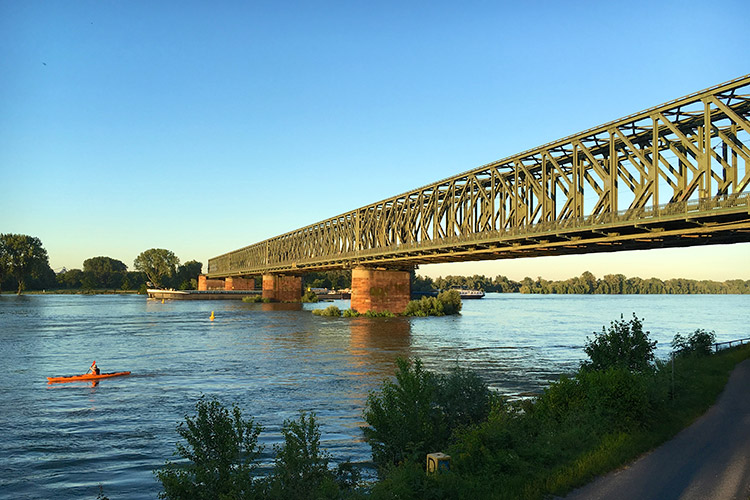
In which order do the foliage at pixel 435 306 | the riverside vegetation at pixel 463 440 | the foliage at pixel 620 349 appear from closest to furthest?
the riverside vegetation at pixel 463 440 < the foliage at pixel 620 349 < the foliage at pixel 435 306

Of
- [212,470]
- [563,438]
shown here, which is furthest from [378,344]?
[212,470]

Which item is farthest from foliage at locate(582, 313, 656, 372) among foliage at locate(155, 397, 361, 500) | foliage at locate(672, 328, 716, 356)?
foliage at locate(155, 397, 361, 500)

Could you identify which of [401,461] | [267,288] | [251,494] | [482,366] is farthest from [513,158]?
[267,288]

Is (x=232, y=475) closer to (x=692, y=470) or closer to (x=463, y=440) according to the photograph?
(x=463, y=440)

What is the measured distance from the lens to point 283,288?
563 feet

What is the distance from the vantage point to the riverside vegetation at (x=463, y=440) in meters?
11.8

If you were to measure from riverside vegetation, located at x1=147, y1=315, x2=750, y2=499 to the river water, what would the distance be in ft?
12.5

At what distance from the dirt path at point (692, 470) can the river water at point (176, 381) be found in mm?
9298

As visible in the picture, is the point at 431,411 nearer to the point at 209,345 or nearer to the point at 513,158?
the point at 209,345

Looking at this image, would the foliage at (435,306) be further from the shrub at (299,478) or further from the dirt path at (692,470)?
the shrub at (299,478)

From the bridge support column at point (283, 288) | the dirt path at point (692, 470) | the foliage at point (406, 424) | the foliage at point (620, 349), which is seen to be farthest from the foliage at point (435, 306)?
the dirt path at point (692, 470)

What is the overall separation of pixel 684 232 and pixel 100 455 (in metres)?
41.4

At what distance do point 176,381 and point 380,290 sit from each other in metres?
66.3

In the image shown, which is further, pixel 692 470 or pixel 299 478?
pixel 692 470
